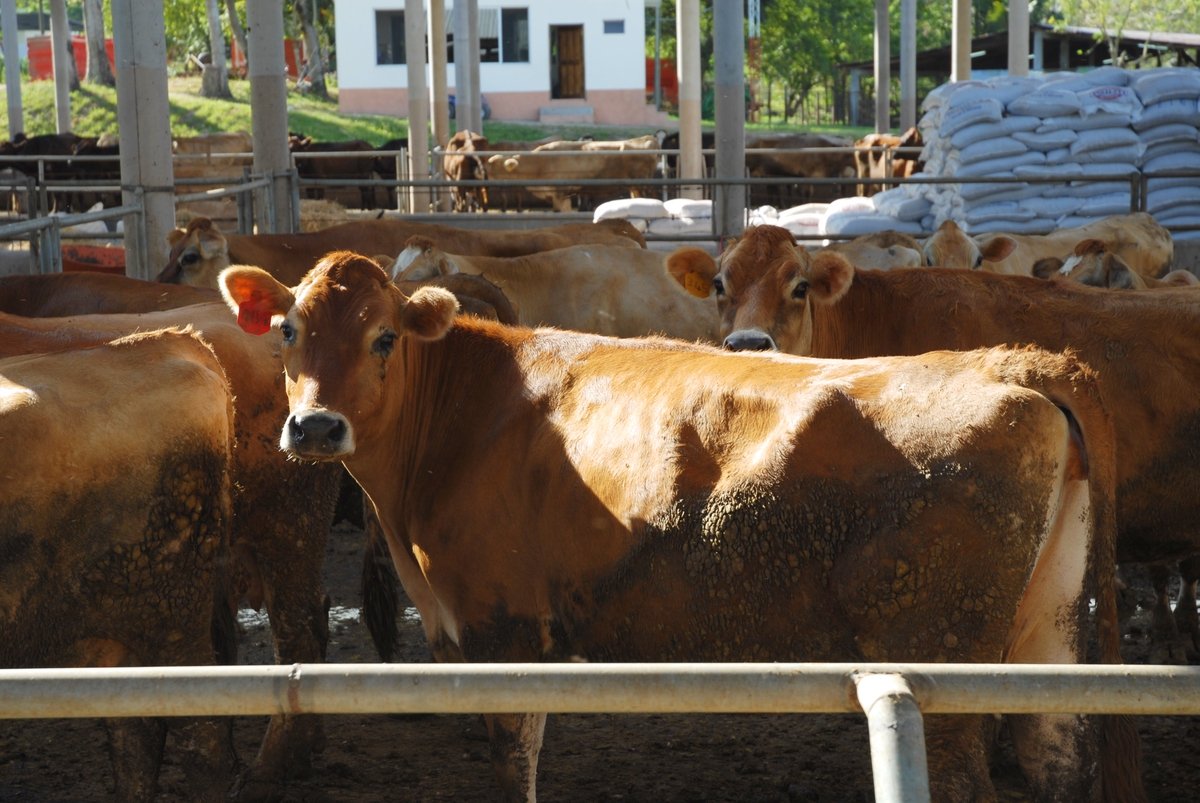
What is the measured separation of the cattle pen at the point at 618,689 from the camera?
5.92 feet

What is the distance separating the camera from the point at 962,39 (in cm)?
2383

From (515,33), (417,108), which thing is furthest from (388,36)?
(417,108)

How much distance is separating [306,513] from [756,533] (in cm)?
219

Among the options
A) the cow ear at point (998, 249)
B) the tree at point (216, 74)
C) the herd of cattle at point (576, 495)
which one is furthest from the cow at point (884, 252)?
the tree at point (216, 74)

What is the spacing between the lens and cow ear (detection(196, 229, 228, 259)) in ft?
30.8

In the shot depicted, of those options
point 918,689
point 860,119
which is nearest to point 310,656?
point 918,689

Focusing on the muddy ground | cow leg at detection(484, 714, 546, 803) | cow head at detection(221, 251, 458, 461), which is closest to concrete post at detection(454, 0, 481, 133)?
the muddy ground

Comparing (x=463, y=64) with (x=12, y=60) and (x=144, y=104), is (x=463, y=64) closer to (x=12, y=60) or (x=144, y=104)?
A: (x=12, y=60)

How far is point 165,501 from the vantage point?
3723 mm

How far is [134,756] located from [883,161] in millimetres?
21038

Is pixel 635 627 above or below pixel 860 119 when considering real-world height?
below

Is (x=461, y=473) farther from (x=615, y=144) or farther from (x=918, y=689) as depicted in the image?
(x=615, y=144)

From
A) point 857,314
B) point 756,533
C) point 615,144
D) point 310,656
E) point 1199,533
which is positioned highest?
point 615,144

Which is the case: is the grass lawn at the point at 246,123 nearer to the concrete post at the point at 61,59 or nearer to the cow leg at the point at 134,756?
the concrete post at the point at 61,59
